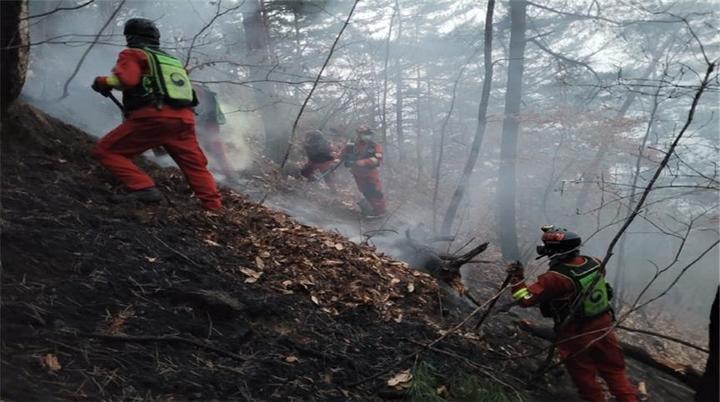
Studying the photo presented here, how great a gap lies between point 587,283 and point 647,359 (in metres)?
1.57

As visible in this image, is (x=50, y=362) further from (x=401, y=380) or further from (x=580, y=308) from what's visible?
(x=580, y=308)

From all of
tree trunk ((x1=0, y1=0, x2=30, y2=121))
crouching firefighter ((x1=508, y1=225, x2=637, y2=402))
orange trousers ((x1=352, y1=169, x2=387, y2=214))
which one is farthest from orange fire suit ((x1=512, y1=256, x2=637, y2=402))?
orange trousers ((x1=352, y1=169, x2=387, y2=214))

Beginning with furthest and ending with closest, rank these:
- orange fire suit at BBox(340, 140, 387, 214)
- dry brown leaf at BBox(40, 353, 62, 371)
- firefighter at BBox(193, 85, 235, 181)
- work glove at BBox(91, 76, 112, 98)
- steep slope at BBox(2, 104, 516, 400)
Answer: orange fire suit at BBox(340, 140, 387, 214)
firefighter at BBox(193, 85, 235, 181)
work glove at BBox(91, 76, 112, 98)
steep slope at BBox(2, 104, 516, 400)
dry brown leaf at BBox(40, 353, 62, 371)

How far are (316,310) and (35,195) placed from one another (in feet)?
7.55

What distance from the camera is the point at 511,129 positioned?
1227 centimetres

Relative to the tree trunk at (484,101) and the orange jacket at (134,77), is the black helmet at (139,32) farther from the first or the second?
the tree trunk at (484,101)

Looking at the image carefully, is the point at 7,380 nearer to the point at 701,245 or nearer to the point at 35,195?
the point at 35,195

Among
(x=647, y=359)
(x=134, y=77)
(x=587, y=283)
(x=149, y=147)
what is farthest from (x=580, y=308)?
(x=134, y=77)

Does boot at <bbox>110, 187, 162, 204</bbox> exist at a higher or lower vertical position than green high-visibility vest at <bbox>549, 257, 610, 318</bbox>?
higher

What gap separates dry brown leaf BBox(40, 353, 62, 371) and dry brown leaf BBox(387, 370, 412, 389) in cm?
189

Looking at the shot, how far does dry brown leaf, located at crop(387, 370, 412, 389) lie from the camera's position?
2908mm

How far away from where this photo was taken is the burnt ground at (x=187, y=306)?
87.5 inches

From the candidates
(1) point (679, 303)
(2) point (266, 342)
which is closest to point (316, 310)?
(2) point (266, 342)

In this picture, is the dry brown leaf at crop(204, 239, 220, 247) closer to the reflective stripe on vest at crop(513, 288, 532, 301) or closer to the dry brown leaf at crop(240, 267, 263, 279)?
the dry brown leaf at crop(240, 267, 263, 279)
